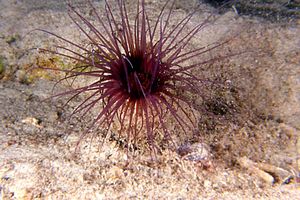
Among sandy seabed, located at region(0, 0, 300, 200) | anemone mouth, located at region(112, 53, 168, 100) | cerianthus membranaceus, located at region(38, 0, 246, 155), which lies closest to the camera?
sandy seabed, located at region(0, 0, 300, 200)

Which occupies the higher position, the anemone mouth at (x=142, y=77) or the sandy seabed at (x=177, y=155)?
the anemone mouth at (x=142, y=77)

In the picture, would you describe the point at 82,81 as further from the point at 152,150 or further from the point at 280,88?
the point at 280,88

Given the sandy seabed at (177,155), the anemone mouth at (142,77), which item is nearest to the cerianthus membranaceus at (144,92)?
the anemone mouth at (142,77)

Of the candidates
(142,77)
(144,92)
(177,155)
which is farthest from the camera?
(142,77)

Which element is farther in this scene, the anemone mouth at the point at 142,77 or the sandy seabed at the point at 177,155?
the anemone mouth at the point at 142,77

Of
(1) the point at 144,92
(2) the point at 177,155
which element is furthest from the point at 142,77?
(2) the point at 177,155

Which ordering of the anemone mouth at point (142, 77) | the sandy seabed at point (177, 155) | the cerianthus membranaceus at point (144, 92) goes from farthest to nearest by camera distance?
the anemone mouth at point (142, 77) < the cerianthus membranaceus at point (144, 92) < the sandy seabed at point (177, 155)

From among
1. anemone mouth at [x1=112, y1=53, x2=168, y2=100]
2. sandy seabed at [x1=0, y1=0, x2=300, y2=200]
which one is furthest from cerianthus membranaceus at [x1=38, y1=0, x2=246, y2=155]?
sandy seabed at [x1=0, y1=0, x2=300, y2=200]

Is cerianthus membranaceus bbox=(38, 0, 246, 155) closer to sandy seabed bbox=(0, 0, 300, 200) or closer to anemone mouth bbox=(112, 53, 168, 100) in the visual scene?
anemone mouth bbox=(112, 53, 168, 100)

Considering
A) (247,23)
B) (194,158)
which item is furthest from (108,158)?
(247,23)

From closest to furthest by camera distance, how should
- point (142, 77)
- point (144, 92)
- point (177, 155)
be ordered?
point (177, 155) → point (144, 92) → point (142, 77)

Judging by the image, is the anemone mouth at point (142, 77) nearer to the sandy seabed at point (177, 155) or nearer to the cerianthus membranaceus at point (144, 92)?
the cerianthus membranaceus at point (144, 92)

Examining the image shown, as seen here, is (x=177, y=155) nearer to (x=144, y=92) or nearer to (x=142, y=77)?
(x=144, y=92)
